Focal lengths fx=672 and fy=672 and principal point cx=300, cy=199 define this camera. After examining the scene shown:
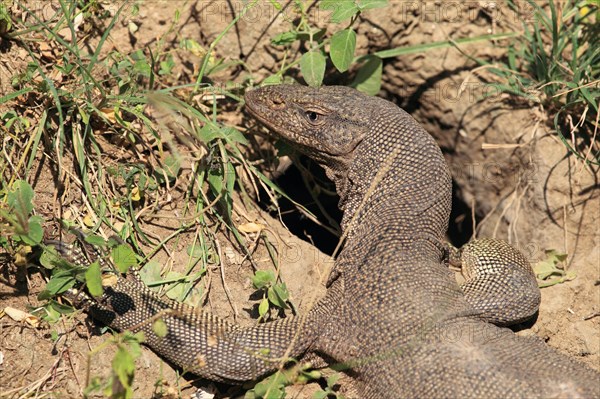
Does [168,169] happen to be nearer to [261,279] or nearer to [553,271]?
[261,279]

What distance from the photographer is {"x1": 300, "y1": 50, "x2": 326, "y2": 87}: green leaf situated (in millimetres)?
5695

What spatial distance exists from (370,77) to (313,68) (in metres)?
0.71

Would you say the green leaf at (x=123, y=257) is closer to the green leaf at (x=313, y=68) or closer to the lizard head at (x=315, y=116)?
the lizard head at (x=315, y=116)

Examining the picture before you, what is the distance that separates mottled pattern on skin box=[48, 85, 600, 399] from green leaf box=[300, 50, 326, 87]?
0.26 m

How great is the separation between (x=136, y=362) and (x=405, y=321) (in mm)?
1930

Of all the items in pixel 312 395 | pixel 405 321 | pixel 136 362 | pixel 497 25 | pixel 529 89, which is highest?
pixel 497 25

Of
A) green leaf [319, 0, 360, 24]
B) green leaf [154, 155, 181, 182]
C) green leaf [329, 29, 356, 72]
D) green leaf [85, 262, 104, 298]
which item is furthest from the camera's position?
green leaf [329, 29, 356, 72]

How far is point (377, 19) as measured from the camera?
6.43 meters

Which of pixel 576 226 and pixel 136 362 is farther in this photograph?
pixel 576 226

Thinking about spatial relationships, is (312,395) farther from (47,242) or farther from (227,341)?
(47,242)

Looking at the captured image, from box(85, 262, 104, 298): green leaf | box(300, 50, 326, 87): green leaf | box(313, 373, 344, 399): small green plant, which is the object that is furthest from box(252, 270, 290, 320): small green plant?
box(300, 50, 326, 87): green leaf

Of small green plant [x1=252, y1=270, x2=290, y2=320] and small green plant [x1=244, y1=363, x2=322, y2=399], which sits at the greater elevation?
small green plant [x1=252, y1=270, x2=290, y2=320]

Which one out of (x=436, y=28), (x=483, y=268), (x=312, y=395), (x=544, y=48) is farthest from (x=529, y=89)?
(x=312, y=395)

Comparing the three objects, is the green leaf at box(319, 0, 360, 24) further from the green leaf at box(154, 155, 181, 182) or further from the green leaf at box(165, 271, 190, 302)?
the green leaf at box(165, 271, 190, 302)
